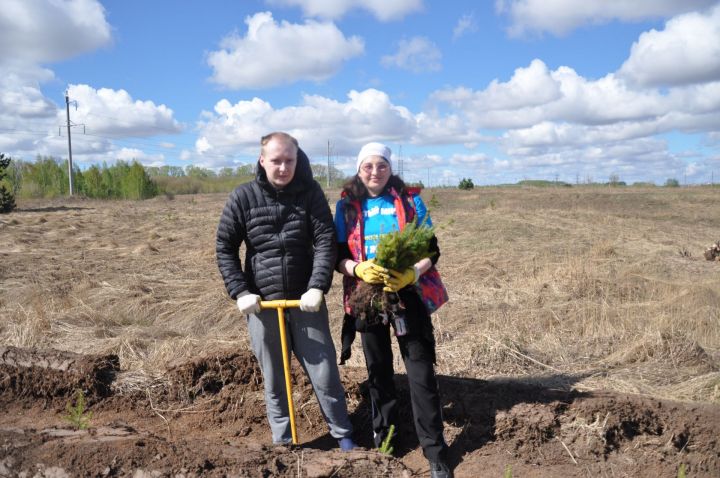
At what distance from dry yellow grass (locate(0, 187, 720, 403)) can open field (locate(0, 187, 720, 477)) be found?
29mm

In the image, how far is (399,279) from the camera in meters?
3.27

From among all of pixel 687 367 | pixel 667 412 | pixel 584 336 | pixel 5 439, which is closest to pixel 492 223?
pixel 584 336

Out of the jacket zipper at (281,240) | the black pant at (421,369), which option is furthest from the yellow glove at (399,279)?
the jacket zipper at (281,240)

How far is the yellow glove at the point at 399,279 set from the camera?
3.26 metres

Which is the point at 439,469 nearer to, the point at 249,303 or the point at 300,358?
the point at 300,358

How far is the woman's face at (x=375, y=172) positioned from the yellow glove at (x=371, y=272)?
0.44 m

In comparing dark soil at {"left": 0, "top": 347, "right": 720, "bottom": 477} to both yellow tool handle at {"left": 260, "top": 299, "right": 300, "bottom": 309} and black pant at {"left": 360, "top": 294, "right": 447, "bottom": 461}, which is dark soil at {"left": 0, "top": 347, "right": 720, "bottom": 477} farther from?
yellow tool handle at {"left": 260, "top": 299, "right": 300, "bottom": 309}

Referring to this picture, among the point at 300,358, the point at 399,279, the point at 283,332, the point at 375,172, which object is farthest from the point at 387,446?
the point at 375,172

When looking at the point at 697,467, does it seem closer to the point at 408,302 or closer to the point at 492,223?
the point at 408,302

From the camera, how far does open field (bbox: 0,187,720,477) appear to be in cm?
331

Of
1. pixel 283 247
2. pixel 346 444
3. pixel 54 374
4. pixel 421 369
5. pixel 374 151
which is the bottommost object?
pixel 346 444

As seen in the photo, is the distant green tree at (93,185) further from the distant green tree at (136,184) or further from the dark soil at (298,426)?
the dark soil at (298,426)

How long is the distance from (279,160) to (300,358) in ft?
4.12

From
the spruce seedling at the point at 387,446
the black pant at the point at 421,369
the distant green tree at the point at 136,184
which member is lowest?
the spruce seedling at the point at 387,446
